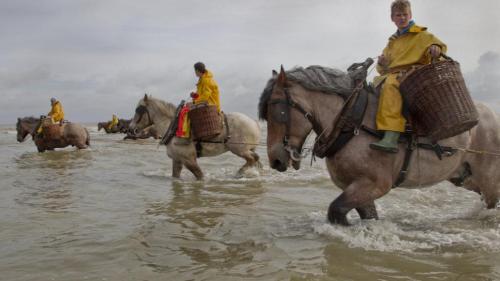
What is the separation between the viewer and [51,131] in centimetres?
1575

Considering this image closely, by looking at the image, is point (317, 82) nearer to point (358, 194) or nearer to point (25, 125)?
point (358, 194)

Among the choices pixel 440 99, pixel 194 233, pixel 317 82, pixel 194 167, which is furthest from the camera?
pixel 194 167

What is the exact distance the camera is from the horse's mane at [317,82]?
3979mm

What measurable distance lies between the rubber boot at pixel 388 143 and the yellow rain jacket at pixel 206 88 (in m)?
5.47

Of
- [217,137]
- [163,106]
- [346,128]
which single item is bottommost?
[217,137]

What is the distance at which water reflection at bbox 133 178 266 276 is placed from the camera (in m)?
3.53

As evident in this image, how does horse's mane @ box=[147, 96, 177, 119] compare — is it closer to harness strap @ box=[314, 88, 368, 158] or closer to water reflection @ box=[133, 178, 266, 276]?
water reflection @ box=[133, 178, 266, 276]

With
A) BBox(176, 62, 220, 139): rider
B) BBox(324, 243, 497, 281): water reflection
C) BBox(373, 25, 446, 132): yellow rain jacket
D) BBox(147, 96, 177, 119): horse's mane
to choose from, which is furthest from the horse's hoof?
BBox(147, 96, 177, 119): horse's mane

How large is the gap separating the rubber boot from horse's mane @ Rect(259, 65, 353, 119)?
56 centimetres

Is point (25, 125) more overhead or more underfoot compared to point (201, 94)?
more underfoot

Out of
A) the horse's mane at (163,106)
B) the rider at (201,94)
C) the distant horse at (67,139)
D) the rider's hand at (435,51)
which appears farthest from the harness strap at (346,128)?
the distant horse at (67,139)

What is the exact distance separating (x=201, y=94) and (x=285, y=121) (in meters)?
5.13

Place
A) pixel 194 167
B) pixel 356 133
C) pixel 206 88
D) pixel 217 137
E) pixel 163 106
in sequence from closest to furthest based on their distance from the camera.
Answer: pixel 356 133 < pixel 206 88 < pixel 194 167 < pixel 217 137 < pixel 163 106

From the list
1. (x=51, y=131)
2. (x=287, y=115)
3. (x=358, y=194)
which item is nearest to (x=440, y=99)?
(x=358, y=194)
